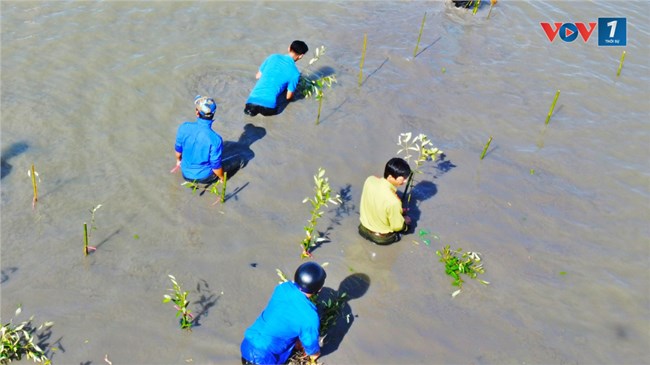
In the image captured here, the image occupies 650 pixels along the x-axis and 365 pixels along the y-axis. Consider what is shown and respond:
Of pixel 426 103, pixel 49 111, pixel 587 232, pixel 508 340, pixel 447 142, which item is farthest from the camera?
pixel 426 103

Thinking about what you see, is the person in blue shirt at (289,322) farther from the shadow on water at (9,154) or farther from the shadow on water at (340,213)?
the shadow on water at (9,154)

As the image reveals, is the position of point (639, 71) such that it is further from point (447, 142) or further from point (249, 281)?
point (249, 281)

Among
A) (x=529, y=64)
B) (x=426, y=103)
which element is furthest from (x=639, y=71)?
(x=426, y=103)

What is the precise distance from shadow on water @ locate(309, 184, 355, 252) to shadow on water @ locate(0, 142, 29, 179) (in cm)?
413

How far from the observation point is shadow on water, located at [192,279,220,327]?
5.47 m

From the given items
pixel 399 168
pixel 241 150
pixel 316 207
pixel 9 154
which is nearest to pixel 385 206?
pixel 399 168

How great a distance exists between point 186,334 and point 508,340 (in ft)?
11.2

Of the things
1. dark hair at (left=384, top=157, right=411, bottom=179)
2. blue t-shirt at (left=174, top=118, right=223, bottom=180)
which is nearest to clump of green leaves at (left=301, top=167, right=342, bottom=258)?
dark hair at (left=384, top=157, right=411, bottom=179)

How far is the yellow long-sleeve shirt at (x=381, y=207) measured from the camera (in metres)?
6.10

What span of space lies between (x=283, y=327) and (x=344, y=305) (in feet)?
4.10

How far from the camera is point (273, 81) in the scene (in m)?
8.37

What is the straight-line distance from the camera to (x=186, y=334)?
17.4 feet

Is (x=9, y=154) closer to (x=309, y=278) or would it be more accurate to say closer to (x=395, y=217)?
(x=309, y=278)

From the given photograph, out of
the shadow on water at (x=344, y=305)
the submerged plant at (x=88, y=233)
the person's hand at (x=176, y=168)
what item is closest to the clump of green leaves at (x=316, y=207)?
the shadow on water at (x=344, y=305)
